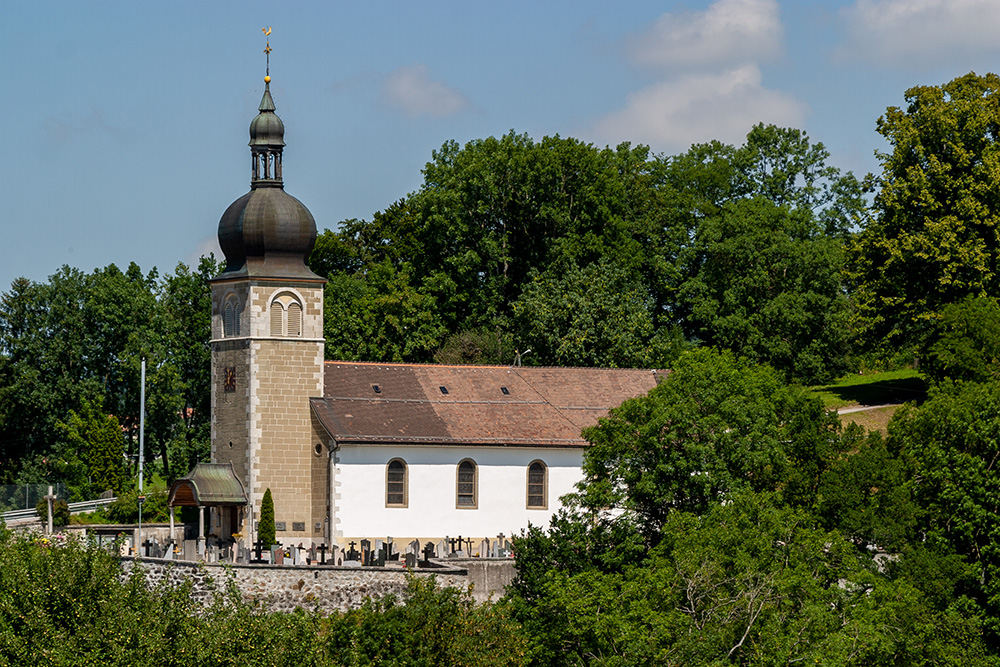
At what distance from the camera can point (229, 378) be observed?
6222 cm

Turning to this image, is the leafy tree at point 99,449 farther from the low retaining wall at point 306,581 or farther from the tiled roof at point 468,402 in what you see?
the low retaining wall at point 306,581

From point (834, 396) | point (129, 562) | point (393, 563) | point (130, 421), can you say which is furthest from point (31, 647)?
point (834, 396)

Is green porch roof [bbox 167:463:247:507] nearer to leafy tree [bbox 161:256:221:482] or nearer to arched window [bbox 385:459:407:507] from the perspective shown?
arched window [bbox 385:459:407:507]

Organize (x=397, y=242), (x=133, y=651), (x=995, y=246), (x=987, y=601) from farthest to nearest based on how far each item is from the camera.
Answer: (x=397, y=242) < (x=995, y=246) < (x=987, y=601) < (x=133, y=651)

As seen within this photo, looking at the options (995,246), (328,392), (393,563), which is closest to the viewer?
(393,563)

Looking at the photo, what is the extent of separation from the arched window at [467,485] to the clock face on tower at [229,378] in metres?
8.19

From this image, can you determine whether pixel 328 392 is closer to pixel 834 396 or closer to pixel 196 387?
pixel 196 387

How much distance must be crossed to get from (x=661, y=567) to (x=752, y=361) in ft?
112

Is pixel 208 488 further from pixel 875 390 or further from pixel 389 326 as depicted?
pixel 875 390

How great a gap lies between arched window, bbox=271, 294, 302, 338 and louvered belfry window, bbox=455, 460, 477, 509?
712 cm

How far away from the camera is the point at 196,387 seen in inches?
3108

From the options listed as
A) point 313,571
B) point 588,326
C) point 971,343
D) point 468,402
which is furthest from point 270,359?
point 971,343

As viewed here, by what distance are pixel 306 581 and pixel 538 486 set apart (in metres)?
13.3

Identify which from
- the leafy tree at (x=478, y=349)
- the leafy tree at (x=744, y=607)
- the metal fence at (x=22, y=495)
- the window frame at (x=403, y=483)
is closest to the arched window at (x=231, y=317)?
the window frame at (x=403, y=483)
